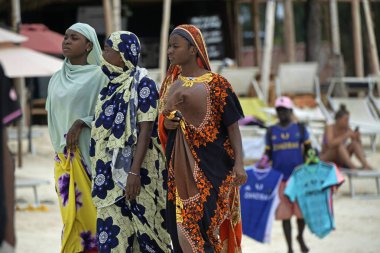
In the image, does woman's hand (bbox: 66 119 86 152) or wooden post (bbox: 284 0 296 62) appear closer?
woman's hand (bbox: 66 119 86 152)

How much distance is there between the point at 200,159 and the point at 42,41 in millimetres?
11222

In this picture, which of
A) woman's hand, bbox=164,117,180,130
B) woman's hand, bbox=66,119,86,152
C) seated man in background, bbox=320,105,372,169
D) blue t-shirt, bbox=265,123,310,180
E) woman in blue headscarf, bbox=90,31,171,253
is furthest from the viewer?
seated man in background, bbox=320,105,372,169

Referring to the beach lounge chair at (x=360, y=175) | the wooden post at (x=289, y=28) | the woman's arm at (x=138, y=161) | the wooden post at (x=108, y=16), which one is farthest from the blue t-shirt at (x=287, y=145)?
the wooden post at (x=289, y=28)

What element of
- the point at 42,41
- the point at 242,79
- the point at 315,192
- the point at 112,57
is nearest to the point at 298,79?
the point at 242,79

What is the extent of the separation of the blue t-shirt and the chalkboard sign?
1440cm

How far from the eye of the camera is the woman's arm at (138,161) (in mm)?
5809

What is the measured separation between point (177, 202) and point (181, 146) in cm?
31

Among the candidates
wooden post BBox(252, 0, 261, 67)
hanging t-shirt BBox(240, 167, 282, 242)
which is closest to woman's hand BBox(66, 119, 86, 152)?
hanging t-shirt BBox(240, 167, 282, 242)

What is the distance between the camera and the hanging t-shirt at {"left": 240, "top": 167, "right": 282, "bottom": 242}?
358 inches

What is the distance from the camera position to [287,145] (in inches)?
354

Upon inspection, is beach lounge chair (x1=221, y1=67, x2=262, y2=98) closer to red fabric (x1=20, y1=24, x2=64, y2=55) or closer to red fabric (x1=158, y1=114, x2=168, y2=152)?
red fabric (x1=20, y1=24, x2=64, y2=55)

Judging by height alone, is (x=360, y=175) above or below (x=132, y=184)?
below

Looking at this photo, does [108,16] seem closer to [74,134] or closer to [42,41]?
[42,41]

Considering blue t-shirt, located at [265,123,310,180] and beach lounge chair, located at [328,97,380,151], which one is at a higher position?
blue t-shirt, located at [265,123,310,180]
